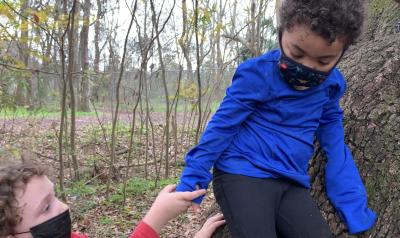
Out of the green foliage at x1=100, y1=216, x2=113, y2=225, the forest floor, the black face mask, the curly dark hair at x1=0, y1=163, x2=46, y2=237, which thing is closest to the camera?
the curly dark hair at x1=0, y1=163, x2=46, y2=237

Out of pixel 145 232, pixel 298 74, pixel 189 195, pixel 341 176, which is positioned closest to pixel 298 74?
pixel 298 74

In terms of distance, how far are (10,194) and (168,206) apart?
0.55 m

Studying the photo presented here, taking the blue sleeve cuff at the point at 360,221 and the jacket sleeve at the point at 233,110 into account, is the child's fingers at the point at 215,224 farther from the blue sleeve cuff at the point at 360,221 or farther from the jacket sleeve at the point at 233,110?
the blue sleeve cuff at the point at 360,221

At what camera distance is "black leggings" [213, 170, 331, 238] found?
1547 millimetres

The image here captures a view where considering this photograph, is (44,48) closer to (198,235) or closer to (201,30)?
(201,30)

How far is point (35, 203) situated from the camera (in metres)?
1.43

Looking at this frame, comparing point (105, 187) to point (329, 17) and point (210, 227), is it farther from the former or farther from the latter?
point (329, 17)

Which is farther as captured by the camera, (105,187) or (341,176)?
(105,187)

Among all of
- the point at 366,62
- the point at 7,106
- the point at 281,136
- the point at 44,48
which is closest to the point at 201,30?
the point at 44,48

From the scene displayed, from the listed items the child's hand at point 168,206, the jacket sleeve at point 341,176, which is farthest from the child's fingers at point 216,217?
the jacket sleeve at point 341,176

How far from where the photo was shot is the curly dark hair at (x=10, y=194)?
4.44 feet

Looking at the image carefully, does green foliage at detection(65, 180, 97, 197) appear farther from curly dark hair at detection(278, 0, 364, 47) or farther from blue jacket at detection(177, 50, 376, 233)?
curly dark hair at detection(278, 0, 364, 47)

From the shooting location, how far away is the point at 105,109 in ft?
27.7

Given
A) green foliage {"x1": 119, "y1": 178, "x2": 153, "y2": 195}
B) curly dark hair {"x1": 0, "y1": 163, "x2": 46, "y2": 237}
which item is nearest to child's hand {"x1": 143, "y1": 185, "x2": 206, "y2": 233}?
curly dark hair {"x1": 0, "y1": 163, "x2": 46, "y2": 237}
